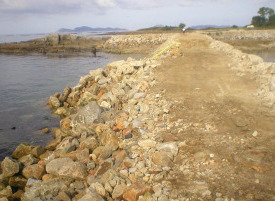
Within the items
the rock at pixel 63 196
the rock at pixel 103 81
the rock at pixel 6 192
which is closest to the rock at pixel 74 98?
the rock at pixel 103 81

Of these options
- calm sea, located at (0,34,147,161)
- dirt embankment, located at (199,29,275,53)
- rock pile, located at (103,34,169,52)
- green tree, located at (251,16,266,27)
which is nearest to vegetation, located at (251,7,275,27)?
green tree, located at (251,16,266,27)

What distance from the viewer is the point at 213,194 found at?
4.01 metres

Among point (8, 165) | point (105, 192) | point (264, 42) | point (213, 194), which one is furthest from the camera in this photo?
point (264, 42)

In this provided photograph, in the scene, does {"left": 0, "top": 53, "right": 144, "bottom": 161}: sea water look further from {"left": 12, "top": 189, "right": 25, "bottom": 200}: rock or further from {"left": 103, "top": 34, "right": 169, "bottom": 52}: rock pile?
{"left": 103, "top": 34, "right": 169, "bottom": 52}: rock pile

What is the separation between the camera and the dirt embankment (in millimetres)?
41938

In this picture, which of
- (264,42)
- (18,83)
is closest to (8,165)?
(18,83)

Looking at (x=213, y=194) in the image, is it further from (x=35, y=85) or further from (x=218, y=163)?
(x=35, y=85)

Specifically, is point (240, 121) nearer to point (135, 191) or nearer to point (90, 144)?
point (135, 191)

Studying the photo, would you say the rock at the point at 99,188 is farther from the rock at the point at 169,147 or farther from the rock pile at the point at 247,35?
the rock pile at the point at 247,35

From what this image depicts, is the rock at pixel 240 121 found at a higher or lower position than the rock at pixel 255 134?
higher

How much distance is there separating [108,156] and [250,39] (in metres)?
51.1

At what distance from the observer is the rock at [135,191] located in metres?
4.27

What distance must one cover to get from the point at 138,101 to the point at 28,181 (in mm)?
4261

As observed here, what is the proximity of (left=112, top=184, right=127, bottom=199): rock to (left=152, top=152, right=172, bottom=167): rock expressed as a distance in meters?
0.88
